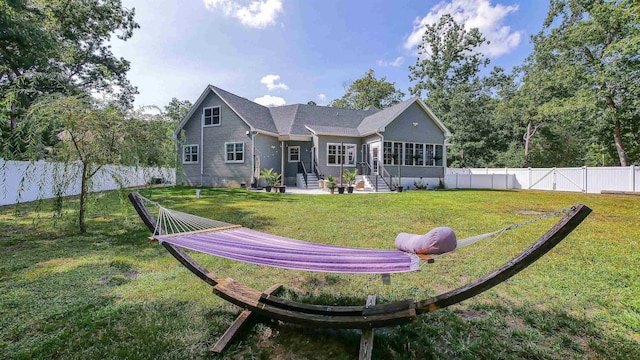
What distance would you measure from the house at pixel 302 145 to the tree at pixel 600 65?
8.78m

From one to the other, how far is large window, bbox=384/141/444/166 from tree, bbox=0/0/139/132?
41.7 feet

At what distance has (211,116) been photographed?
54.6 ft

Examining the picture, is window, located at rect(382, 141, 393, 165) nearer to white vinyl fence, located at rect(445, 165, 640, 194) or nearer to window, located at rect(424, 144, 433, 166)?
window, located at rect(424, 144, 433, 166)

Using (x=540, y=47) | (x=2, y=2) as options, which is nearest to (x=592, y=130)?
(x=540, y=47)

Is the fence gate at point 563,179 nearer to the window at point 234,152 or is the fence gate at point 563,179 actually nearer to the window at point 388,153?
the window at point 388,153

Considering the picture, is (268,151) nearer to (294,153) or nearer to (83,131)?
(294,153)

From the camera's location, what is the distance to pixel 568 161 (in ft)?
92.1

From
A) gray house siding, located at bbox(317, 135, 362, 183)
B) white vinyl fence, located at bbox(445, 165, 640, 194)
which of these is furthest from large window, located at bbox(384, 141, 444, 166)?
gray house siding, located at bbox(317, 135, 362, 183)

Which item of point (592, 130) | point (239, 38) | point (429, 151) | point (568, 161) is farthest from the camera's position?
point (568, 161)

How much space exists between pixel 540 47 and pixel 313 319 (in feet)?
96.3

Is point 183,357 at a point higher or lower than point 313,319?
lower

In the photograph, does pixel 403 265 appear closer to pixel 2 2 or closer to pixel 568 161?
pixel 2 2

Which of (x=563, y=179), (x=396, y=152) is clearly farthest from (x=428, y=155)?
(x=563, y=179)

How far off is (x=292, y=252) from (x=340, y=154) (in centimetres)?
1477
